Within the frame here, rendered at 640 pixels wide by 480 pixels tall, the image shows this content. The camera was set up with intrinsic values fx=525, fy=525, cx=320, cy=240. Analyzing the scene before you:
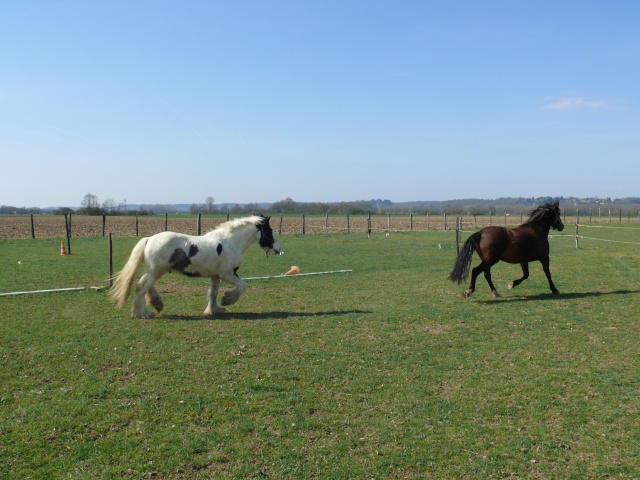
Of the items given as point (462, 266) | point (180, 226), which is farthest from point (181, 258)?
point (180, 226)

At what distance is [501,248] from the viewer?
38.7 ft

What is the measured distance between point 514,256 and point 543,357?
5205 mm

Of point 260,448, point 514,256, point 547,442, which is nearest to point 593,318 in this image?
point 514,256

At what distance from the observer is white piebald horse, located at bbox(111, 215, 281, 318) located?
31.3 feet

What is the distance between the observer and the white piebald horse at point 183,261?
9531 millimetres

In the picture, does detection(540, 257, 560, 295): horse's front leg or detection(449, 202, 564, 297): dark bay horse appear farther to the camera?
detection(540, 257, 560, 295): horse's front leg

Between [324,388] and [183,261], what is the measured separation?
15.3ft

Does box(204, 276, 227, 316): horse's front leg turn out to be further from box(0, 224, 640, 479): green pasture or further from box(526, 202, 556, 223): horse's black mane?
box(526, 202, 556, 223): horse's black mane

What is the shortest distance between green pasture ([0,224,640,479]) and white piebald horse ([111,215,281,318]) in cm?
47

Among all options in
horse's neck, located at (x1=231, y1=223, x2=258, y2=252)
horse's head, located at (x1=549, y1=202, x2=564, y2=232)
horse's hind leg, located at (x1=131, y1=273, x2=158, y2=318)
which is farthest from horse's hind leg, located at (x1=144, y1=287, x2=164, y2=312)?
horse's head, located at (x1=549, y1=202, x2=564, y2=232)

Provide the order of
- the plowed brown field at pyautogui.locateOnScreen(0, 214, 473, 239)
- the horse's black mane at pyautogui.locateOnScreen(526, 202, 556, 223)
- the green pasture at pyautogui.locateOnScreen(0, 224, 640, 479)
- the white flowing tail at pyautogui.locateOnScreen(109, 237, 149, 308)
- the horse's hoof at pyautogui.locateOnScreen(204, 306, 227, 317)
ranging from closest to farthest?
the green pasture at pyautogui.locateOnScreen(0, 224, 640, 479) < the white flowing tail at pyautogui.locateOnScreen(109, 237, 149, 308) < the horse's hoof at pyautogui.locateOnScreen(204, 306, 227, 317) < the horse's black mane at pyautogui.locateOnScreen(526, 202, 556, 223) < the plowed brown field at pyautogui.locateOnScreen(0, 214, 473, 239)

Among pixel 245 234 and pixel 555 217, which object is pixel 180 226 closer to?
pixel 245 234

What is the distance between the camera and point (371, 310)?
1040cm

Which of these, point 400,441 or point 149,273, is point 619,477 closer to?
point 400,441
